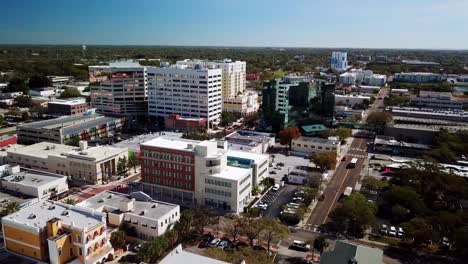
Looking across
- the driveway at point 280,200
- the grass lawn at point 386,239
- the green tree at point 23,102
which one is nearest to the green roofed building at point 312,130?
the driveway at point 280,200

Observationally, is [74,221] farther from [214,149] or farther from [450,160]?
[450,160]

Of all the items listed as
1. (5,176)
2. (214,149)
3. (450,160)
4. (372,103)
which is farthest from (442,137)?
(5,176)

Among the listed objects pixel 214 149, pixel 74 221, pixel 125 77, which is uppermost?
pixel 125 77

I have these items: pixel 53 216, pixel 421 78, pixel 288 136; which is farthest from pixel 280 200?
pixel 421 78

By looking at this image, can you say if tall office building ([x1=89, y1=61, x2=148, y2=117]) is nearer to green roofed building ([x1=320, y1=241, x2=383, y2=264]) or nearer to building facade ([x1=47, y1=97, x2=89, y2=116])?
building facade ([x1=47, y1=97, x2=89, y2=116])

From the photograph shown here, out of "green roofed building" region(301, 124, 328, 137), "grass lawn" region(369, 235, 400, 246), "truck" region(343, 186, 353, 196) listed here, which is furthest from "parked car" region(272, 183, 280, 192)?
"green roofed building" region(301, 124, 328, 137)

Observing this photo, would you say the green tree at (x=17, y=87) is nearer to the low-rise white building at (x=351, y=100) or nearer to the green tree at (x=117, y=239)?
the low-rise white building at (x=351, y=100)

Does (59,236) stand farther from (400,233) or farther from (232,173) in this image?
(400,233)
